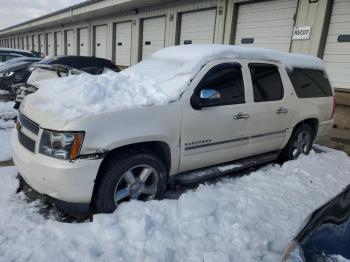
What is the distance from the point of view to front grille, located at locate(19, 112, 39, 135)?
320 cm

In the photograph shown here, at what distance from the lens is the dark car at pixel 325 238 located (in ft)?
5.82

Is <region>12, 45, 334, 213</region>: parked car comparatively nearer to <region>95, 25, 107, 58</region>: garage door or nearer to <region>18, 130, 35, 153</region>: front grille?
<region>18, 130, 35, 153</region>: front grille

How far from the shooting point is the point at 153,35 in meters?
15.7

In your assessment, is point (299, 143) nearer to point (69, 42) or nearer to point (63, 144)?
point (63, 144)

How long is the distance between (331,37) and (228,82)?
618 cm

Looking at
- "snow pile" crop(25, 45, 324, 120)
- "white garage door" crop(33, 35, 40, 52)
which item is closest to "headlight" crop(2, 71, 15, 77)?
"snow pile" crop(25, 45, 324, 120)

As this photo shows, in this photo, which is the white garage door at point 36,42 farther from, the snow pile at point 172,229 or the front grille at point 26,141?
the front grille at point 26,141

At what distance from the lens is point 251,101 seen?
14.5 feet

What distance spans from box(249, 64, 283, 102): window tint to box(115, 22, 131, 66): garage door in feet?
45.5

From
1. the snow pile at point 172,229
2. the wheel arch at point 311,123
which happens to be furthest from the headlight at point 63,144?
the wheel arch at point 311,123

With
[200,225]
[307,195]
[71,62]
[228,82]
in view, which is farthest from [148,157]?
[71,62]

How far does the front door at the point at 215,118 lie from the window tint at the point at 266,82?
296 mm

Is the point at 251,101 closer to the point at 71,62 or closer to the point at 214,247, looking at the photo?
the point at 214,247

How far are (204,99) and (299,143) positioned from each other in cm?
280
